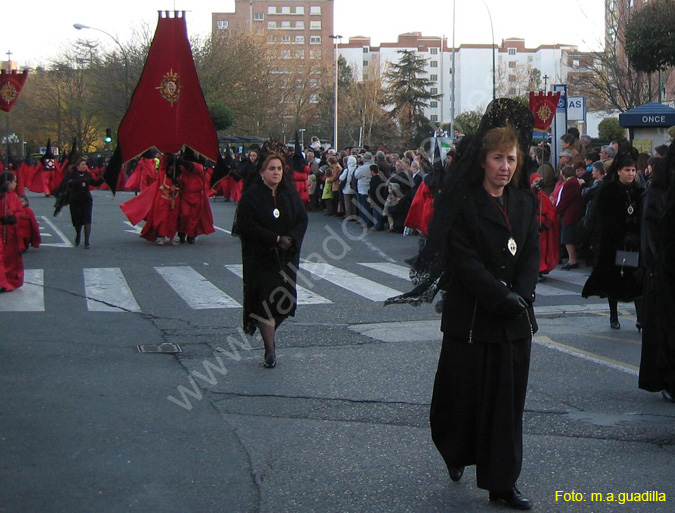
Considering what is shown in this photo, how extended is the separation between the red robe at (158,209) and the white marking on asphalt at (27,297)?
4.92 m

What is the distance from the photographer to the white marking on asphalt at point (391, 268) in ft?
45.8

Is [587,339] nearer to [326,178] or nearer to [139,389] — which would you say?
[139,389]

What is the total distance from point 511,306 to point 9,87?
37.2 feet

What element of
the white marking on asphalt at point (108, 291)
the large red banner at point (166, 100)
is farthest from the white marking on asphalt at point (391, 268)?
the white marking on asphalt at point (108, 291)

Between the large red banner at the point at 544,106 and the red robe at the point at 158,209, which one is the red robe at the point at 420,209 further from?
the red robe at the point at 158,209

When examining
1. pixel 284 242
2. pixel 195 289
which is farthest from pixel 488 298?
pixel 195 289

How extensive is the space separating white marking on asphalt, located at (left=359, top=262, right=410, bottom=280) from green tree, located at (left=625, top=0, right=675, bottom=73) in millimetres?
8329

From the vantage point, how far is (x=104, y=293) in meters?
11.8

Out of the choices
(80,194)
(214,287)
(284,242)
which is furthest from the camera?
(80,194)

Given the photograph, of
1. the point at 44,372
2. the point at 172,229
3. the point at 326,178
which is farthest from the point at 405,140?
the point at 44,372

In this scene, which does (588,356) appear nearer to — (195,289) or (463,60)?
(195,289)

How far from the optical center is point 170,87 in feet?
47.2

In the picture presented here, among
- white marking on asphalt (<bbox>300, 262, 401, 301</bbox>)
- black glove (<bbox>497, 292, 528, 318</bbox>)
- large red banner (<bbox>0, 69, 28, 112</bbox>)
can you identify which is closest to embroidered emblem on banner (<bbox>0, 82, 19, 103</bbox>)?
large red banner (<bbox>0, 69, 28, 112</bbox>)

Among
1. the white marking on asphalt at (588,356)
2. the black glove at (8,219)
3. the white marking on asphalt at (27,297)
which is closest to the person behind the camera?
the white marking on asphalt at (588,356)
